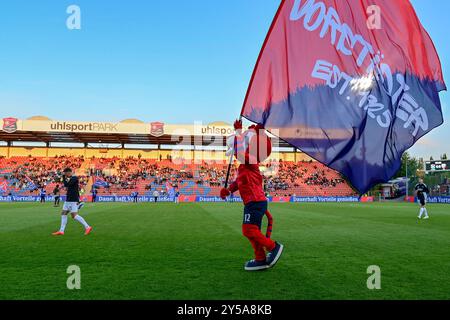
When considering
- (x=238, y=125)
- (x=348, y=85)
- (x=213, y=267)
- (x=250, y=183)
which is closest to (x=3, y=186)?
(x=213, y=267)

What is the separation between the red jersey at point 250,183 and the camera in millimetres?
6895

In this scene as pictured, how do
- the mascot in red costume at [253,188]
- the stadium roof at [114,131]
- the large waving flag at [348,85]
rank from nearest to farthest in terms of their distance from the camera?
the large waving flag at [348,85] → the mascot in red costume at [253,188] → the stadium roof at [114,131]

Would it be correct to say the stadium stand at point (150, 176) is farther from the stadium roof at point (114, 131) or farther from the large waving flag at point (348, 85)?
the large waving flag at point (348, 85)

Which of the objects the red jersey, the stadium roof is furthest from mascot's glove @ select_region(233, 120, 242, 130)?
the stadium roof

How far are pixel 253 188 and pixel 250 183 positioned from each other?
106 millimetres

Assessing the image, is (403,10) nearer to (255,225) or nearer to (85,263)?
(255,225)

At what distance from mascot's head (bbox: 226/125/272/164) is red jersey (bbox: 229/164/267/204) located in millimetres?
150

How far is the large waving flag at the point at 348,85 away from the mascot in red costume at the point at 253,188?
1.72 ft

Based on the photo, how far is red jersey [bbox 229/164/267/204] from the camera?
6895 millimetres

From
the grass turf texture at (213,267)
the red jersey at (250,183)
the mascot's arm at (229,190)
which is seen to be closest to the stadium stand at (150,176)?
the grass turf texture at (213,267)

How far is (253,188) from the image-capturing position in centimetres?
693

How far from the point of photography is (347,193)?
56125 mm

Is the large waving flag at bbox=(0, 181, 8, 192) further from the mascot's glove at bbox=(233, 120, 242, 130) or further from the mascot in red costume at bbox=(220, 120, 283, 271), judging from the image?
the mascot's glove at bbox=(233, 120, 242, 130)
